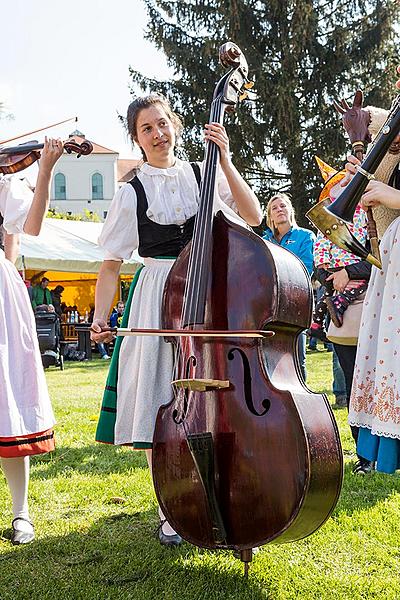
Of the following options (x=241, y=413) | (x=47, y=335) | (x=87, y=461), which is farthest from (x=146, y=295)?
(x=47, y=335)

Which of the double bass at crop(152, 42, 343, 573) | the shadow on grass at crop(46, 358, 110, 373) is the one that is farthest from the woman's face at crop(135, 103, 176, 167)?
the shadow on grass at crop(46, 358, 110, 373)

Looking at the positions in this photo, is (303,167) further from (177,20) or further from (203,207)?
(203,207)

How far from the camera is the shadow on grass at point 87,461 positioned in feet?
13.3

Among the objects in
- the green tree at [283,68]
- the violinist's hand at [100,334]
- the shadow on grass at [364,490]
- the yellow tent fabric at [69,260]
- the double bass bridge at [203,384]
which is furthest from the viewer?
the green tree at [283,68]

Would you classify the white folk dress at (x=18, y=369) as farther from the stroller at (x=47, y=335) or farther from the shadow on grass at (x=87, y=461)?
the stroller at (x=47, y=335)

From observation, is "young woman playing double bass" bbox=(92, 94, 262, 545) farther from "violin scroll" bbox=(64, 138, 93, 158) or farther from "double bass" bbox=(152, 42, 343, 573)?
"double bass" bbox=(152, 42, 343, 573)

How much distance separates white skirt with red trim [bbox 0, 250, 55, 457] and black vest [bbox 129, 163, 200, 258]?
57 centimetres

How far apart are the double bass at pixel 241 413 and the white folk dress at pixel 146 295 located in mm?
332

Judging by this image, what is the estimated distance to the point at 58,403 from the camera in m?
6.91

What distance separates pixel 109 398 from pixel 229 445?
0.98 meters

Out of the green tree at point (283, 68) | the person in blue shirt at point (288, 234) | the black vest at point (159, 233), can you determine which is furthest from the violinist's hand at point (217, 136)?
the green tree at point (283, 68)

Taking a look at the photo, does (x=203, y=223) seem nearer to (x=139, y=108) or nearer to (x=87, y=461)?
(x=139, y=108)

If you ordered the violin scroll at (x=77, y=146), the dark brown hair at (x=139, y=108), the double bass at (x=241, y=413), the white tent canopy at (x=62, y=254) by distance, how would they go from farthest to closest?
the white tent canopy at (x=62, y=254) < the dark brown hair at (x=139, y=108) < the violin scroll at (x=77, y=146) < the double bass at (x=241, y=413)

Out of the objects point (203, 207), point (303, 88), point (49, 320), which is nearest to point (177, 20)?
point (303, 88)
